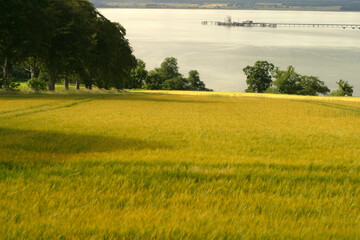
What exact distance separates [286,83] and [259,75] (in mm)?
12064

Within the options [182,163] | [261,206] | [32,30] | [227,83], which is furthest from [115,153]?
[227,83]

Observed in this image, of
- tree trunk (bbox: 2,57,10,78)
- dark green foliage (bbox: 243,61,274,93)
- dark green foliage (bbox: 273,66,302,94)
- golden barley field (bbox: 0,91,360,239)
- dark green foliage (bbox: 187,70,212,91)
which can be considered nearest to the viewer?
golden barley field (bbox: 0,91,360,239)

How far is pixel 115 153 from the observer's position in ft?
31.9

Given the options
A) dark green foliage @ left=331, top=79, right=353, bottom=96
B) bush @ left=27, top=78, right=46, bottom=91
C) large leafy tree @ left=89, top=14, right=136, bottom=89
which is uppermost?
large leafy tree @ left=89, top=14, right=136, bottom=89

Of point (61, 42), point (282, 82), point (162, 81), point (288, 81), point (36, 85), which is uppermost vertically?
point (61, 42)

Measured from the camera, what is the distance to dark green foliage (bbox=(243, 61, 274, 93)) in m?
Answer: 138

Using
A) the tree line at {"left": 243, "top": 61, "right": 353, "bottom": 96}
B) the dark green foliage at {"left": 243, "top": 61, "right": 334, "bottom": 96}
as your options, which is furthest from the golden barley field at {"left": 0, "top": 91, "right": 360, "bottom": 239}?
the dark green foliage at {"left": 243, "top": 61, "right": 334, "bottom": 96}

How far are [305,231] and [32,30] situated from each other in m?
47.7

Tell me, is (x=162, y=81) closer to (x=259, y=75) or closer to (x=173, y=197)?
(x=259, y=75)

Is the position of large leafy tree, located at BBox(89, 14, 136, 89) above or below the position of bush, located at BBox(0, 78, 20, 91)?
above

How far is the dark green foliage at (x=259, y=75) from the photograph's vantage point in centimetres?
13788

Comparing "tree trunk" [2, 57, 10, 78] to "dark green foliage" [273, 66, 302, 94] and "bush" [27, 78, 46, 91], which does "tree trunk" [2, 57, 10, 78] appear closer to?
"bush" [27, 78, 46, 91]

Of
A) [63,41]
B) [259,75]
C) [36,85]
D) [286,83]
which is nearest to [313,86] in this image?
[286,83]

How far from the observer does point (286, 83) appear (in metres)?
133
